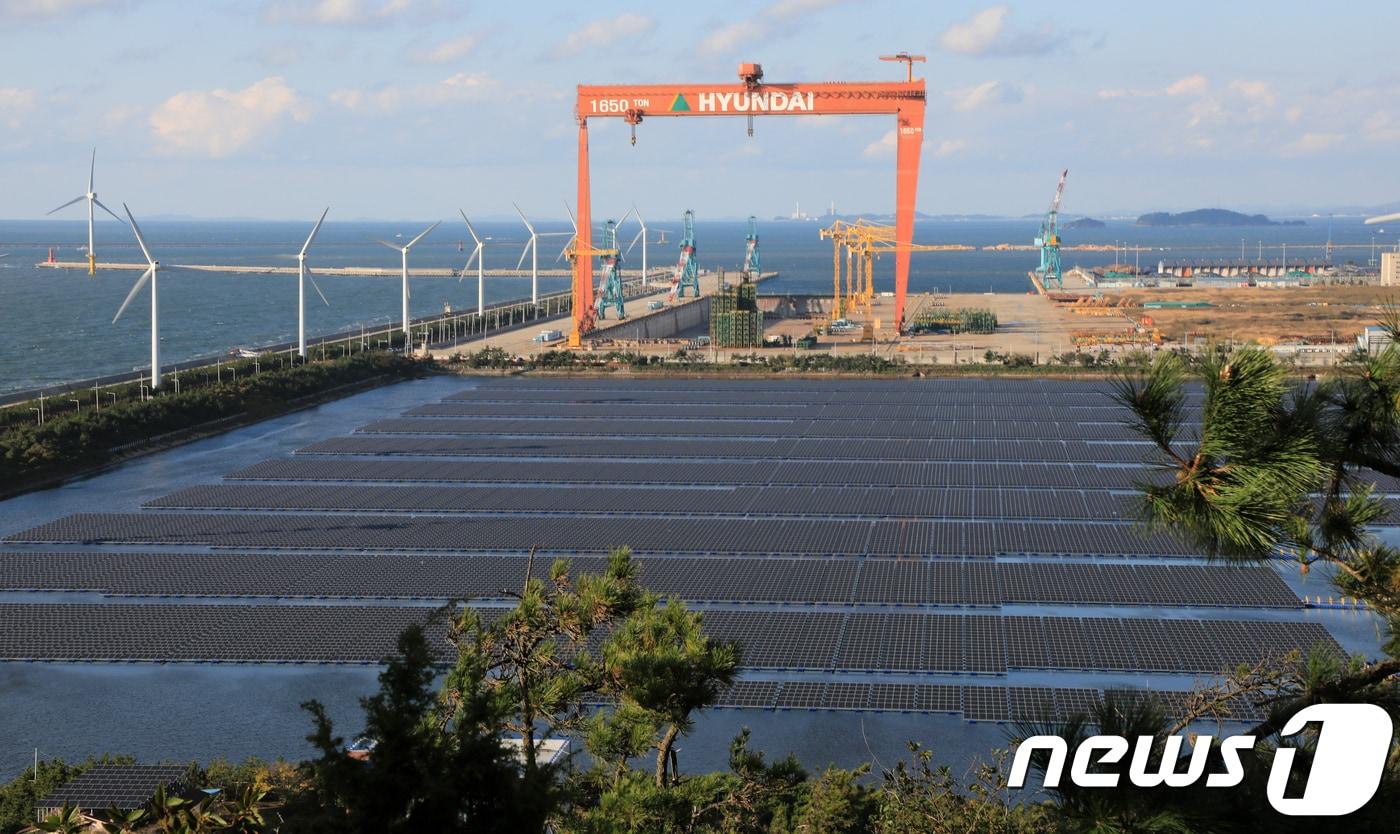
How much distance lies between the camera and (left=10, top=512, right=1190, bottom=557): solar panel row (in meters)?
22.6

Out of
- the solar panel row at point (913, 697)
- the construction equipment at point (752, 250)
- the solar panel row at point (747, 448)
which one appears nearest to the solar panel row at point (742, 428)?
the solar panel row at point (747, 448)

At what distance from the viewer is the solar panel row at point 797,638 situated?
1720 cm

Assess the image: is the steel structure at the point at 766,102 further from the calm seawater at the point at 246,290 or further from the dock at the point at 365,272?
the dock at the point at 365,272

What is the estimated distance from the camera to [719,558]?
22.0 meters

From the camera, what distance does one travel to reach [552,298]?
2810 inches

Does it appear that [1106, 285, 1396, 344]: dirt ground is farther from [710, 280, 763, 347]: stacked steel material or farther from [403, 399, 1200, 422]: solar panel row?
[710, 280, 763, 347]: stacked steel material

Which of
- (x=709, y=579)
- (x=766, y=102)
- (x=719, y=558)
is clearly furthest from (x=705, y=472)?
(x=766, y=102)

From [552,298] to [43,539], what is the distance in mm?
48784

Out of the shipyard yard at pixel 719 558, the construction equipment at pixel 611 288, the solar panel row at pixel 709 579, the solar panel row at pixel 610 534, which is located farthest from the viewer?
the construction equipment at pixel 611 288

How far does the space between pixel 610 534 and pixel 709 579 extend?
10.3 feet

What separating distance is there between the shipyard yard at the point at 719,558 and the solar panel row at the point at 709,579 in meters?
0.06

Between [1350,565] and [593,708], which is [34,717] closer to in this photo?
[593,708]

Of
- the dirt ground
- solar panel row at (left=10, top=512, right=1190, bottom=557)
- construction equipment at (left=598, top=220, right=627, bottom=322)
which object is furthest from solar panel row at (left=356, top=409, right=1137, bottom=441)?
construction equipment at (left=598, top=220, right=627, bottom=322)

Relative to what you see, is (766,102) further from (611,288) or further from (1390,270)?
(1390,270)
